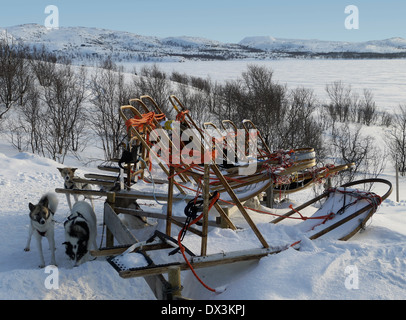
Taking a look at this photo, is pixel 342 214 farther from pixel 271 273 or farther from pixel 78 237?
pixel 78 237

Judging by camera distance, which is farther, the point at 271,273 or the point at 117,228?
the point at 117,228

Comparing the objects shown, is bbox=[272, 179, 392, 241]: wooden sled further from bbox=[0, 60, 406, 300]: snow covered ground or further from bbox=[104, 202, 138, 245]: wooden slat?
bbox=[104, 202, 138, 245]: wooden slat

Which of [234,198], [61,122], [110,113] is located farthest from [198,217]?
[110,113]

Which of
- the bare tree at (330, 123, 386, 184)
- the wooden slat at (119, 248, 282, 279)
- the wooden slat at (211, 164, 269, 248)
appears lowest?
the bare tree at (330, 123, 386, 184)

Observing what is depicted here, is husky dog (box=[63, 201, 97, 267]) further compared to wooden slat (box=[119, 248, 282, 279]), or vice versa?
husky dog (box=[63, 201, 97, 267])

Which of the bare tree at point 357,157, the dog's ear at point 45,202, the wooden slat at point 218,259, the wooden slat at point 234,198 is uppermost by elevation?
the wooden slat at point 234,198

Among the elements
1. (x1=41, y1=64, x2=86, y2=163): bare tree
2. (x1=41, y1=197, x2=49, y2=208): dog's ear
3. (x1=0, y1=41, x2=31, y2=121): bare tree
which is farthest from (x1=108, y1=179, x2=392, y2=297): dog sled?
(x1=0, y1=41, x2=31, y2=121): bare tree

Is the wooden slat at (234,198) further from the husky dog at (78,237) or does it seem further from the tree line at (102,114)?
the tree line at (102,114)

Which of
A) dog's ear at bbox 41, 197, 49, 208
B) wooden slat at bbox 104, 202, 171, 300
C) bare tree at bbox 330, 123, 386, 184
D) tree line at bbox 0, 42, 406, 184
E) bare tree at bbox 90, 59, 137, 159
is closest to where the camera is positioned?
wooden slat at bbox 104, 202, 171, 300

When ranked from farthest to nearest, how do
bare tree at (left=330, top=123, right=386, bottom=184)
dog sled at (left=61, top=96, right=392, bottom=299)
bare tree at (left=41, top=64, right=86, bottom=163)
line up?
1. bare tree at (left=41, top=64, right=86, bottom=163)
2. bare tree at (left=330, top=123, right=386, bottom=184)
3. dog sled at (left=61, top=96, right=392, bottom=299)

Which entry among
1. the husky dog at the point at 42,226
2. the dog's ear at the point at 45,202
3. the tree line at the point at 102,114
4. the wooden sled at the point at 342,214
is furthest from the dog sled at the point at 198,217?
the tree line at the point at 102,114

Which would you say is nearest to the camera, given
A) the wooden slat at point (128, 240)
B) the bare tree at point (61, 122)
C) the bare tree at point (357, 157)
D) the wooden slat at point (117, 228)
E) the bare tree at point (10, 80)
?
the wooden slat at point (128, 240)

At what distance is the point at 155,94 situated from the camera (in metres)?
29.9
